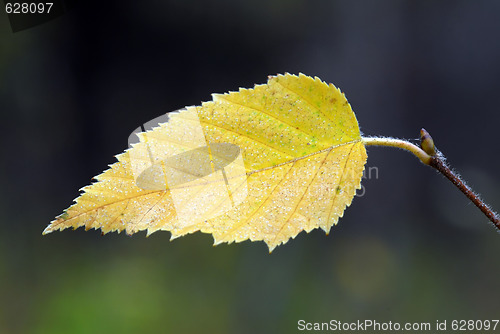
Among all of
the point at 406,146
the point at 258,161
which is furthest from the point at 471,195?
the point at 258,161

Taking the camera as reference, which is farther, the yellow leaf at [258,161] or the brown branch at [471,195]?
the yellow leaf at [258,161]

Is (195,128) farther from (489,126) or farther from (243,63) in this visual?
(489,126)

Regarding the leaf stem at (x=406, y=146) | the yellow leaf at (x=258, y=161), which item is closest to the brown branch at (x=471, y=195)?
the leaf stem at (x=406, y=146)

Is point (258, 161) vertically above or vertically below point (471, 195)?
above

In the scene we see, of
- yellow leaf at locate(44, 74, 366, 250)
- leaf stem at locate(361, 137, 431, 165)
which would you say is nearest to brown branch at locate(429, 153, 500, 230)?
leaf stem at locate(361, 137, 431, 165)

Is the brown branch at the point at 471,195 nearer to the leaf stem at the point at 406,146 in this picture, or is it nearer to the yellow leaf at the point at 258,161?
the leaf stem at the point at 406,146

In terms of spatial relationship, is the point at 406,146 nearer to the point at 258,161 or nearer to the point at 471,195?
the point at 471,195

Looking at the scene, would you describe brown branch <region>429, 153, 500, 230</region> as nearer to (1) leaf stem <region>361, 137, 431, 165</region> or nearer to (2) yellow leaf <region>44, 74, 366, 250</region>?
(1) leaf stem <region>361, 137, 431, 165</region>

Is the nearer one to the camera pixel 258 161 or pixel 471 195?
pixel 471 195

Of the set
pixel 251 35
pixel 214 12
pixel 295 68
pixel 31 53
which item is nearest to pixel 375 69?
pixel 295 68
